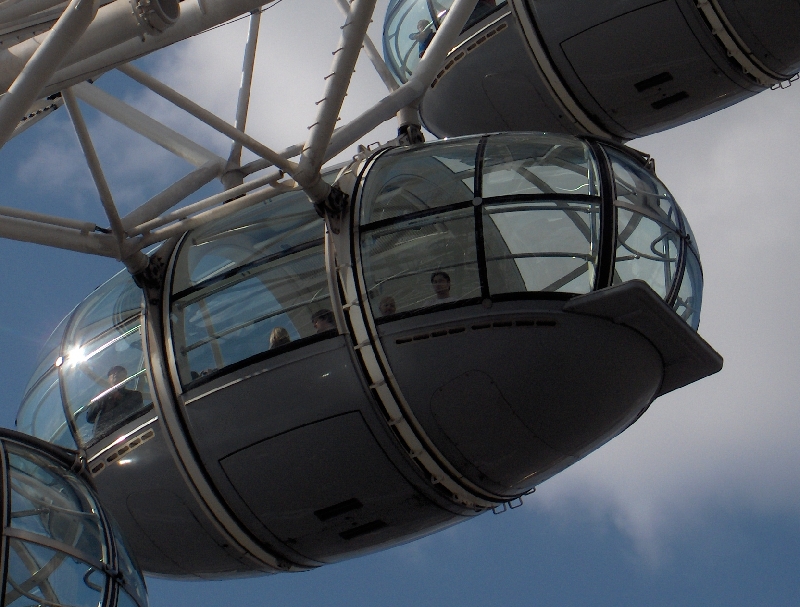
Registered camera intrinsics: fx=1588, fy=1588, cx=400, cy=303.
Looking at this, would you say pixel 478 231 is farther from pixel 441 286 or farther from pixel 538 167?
pixel 538 167

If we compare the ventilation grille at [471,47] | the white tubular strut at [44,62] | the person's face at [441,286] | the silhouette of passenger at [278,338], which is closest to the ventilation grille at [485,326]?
the person's face at [441,286]

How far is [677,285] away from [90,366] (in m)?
5.01

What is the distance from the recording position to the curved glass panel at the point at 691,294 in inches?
513

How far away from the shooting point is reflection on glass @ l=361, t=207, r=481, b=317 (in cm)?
1218

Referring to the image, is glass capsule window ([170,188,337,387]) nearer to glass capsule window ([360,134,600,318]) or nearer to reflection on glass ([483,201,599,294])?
glass capsule window ([360,134,600,318])

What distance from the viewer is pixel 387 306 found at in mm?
12234

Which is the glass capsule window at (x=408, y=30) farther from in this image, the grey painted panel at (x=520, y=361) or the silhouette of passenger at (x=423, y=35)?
the grey painted panel at (x=520, y=361)

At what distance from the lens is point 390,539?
13.5 m

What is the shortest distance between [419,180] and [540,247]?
4.05 ft

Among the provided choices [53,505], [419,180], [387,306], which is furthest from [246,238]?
[53,505]

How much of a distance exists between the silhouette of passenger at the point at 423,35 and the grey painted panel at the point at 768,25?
4.58 m

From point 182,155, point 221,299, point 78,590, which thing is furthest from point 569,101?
point 78,590

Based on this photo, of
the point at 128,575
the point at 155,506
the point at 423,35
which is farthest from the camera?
the point at 423,35

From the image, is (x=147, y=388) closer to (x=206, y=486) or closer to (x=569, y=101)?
(x=206, y=486)
